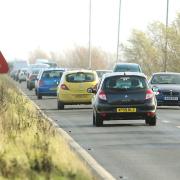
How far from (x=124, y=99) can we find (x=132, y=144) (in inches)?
237

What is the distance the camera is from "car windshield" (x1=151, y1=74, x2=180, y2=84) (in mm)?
36500

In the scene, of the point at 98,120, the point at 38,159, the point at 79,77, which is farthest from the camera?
the point at 79,77

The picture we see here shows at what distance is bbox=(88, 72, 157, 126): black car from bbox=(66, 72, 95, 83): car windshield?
1088cm

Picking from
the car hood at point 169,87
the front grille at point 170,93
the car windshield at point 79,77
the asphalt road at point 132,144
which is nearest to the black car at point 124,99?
the asphalt road at point 132,144

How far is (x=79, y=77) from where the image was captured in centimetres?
3612

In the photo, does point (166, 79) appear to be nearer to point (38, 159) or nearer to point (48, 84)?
point (48, 84)

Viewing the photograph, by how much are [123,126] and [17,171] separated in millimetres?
12886

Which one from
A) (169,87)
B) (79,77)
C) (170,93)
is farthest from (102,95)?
(79,77)

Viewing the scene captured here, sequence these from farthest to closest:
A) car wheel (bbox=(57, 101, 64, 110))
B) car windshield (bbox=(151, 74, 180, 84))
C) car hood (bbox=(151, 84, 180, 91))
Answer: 1. car windshield (bbox=(151, 74, 180, 84))
2. car wheel (bbox=(57, 101, 64, 110))
3. car hood (bbox=(151, 84, 180, 91))

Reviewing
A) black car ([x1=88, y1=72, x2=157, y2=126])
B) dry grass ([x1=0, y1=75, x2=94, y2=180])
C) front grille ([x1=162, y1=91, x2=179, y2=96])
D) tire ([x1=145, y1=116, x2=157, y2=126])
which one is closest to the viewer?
dry grass ([x1=0, y1=75, x2=94, y2=180])

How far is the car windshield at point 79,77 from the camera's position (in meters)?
35.9

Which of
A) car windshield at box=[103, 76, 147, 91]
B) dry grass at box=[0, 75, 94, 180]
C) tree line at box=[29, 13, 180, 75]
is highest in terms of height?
dry grass at box=[0, 75, 94, 180]

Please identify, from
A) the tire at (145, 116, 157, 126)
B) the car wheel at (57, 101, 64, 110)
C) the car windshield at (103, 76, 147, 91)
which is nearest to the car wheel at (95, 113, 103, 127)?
the car windshield at (103, 76, 147, 91)

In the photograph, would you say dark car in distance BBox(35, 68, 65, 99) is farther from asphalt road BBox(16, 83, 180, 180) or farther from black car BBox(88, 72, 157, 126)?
black car BBox(88, 72, 157, 126)
